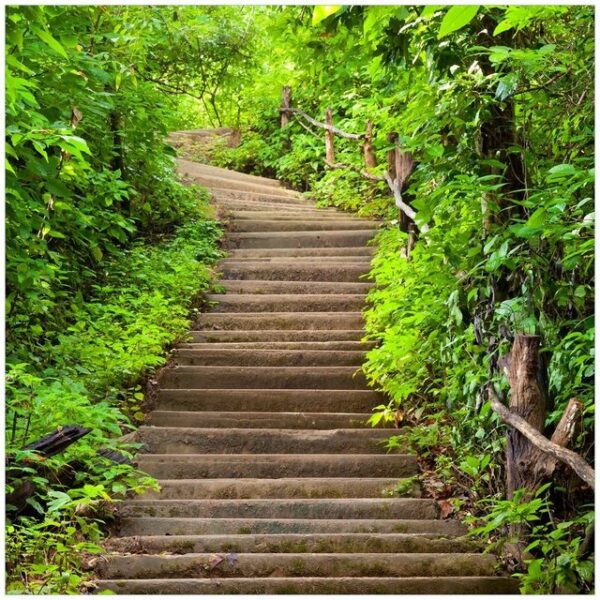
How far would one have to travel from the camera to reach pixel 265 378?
6.86 m

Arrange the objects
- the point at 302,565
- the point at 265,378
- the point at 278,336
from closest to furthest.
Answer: the point at 302,565
the point at 265,378
the point at 278,336

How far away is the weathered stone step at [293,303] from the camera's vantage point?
324 inches

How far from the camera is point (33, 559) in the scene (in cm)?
389

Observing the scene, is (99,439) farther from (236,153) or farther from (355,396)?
(236,153)

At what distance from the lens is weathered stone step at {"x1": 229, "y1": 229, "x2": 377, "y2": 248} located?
9797mm

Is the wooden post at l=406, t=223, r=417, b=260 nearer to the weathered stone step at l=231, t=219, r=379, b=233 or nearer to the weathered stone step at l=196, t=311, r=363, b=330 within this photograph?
the weathered stone step at l=196, t=311, r=363, b=330

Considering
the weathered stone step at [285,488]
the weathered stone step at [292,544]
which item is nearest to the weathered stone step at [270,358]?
the weathered stone step at [285,488]

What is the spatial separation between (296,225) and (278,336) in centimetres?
294

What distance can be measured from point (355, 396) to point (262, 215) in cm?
475

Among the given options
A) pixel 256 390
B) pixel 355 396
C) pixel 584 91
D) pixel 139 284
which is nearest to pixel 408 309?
pixel 355 396

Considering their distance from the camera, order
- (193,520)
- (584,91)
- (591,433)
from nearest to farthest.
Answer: (591,433) → (584,91) → (193,520)

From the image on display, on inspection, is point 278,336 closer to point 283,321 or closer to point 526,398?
point 283,321

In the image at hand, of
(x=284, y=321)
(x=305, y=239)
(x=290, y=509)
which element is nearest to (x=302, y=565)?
(x=290, y=509)

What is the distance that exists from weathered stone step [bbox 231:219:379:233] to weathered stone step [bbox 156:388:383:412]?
4.04 m
